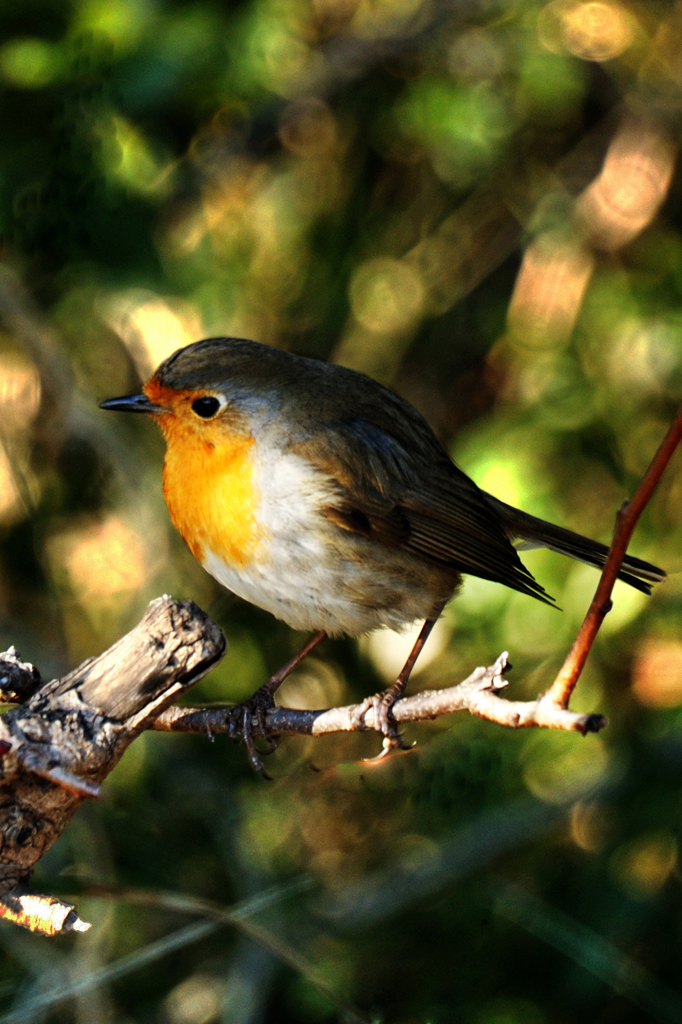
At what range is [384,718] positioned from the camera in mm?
1881

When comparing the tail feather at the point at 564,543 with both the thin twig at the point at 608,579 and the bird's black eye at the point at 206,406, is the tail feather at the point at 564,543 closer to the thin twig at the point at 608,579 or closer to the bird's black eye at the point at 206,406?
the bird's black eye at the point at 206,406

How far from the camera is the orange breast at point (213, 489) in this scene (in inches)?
85.7

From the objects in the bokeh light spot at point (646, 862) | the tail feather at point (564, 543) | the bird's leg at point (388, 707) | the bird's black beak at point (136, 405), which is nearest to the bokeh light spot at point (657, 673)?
the bokeh light spot at point (646, 862)

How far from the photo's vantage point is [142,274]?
126 inches

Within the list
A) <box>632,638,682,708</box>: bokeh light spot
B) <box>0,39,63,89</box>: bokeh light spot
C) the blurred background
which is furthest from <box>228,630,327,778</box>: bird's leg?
<box>0,39,63,89</box>: bokeh light spot

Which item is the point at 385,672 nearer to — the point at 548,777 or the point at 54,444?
the point at 548,777

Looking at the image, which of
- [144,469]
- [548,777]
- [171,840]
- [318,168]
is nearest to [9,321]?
[144,469]

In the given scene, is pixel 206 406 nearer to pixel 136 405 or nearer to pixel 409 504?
pixel 136 405

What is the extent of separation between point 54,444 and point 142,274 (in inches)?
35.9

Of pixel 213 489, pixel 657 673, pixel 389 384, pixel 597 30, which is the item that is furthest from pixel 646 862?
pixel 597 30

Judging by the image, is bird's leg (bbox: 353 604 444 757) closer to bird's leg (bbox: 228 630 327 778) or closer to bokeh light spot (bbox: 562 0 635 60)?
bird's leg (bbox: 228 630 327 778)

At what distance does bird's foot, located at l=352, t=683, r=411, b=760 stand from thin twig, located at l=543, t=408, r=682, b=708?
0.51 meters

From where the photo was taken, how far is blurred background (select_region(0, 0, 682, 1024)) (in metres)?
3.01

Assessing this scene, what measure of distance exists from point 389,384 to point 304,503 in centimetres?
196
